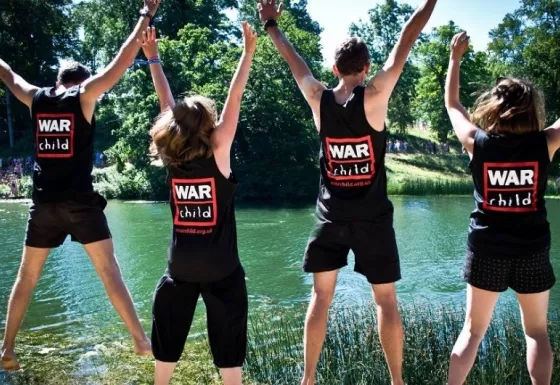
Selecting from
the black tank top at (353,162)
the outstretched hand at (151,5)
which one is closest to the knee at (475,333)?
the black tank top at (353,162)

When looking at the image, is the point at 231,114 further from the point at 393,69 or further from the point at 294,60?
the point at 393,69

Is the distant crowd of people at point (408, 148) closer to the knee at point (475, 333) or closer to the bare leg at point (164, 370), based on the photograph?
the knee at point (475, 333)

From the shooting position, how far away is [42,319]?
11.0 m

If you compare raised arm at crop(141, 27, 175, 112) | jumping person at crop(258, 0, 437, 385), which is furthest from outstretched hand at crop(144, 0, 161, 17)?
jumping person at crop(258, 0, 437, 385)

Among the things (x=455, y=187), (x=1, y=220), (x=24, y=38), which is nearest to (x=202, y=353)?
(x=1, y=220)

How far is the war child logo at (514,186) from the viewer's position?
339 cm

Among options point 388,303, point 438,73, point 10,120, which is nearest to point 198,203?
point 388,303

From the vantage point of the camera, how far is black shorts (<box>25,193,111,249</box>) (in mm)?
3906

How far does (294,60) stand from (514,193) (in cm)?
142

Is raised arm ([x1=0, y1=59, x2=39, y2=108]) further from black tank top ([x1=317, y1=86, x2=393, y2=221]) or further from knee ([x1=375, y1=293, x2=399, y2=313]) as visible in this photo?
knee ([x1=375, y1=293, x2=399, y2=313])

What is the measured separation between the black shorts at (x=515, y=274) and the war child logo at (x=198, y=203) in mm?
1418

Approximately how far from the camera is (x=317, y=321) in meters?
3.78

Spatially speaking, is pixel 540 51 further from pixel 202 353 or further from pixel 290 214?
pixel 202 353

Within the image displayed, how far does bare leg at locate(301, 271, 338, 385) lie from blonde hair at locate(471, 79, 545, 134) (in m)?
1.19
